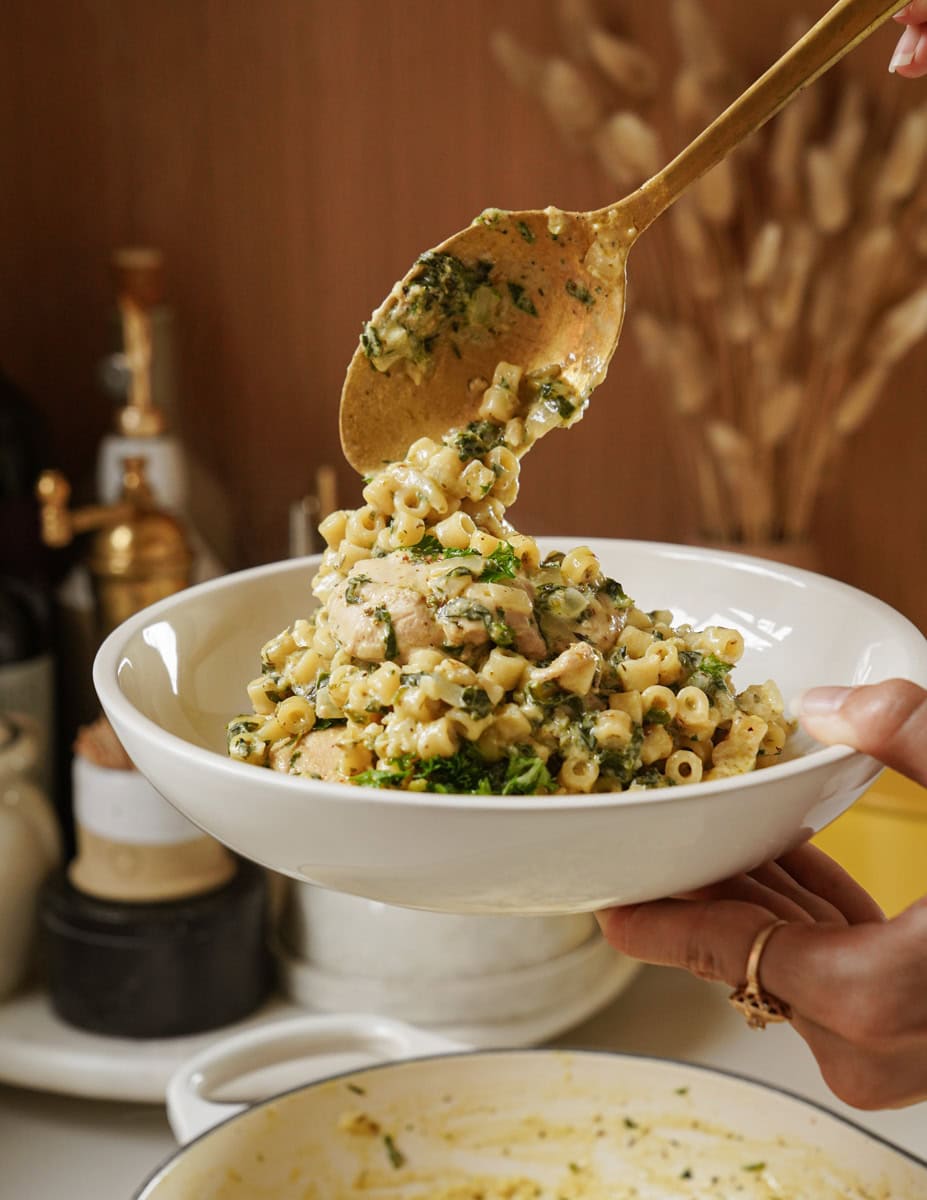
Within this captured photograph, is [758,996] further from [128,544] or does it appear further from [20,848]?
[128,544]

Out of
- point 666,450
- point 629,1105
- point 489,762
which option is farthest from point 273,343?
point 489,762

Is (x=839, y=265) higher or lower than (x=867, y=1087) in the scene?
higher

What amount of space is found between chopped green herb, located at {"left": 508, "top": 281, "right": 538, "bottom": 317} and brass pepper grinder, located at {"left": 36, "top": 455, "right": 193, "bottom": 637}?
908mm

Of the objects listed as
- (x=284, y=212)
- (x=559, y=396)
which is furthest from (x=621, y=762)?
(x=284, y=212)

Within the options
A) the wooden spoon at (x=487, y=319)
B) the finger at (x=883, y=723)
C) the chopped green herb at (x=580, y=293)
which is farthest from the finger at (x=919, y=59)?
the finger at (x=883, y=723)

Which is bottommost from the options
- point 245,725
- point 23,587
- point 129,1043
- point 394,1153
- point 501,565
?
point 129,1043

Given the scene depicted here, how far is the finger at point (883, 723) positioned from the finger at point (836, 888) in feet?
0.97

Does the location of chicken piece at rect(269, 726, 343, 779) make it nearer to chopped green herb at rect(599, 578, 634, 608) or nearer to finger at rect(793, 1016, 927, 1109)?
chopped green herb at rect(599, 578, 634, 608)

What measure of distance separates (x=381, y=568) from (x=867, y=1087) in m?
0.43

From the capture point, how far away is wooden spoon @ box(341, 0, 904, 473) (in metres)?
A: 0.90

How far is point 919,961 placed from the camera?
77 centimetres

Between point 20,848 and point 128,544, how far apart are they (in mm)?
393

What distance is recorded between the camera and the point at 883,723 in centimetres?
71

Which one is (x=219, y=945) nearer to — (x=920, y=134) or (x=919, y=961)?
(x=919, y=961)
